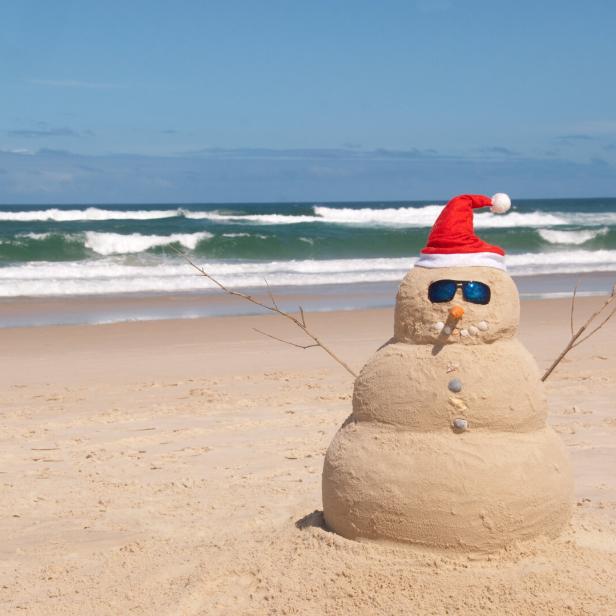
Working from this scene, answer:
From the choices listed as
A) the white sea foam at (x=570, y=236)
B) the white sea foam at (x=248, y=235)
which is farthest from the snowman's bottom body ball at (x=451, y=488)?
the white sea foam at (x=570, y=236)

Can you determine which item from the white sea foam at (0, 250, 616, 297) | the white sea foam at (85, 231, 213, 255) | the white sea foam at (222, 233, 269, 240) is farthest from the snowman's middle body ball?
the white sea foam at (222, 233, 269, 240)

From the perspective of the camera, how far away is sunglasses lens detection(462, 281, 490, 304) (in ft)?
14.3

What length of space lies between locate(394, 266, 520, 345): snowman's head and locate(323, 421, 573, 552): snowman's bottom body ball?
0.45 meters

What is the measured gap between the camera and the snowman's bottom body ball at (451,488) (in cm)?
418

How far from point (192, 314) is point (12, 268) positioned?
11.1m

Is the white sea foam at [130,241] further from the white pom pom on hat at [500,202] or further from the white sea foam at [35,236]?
the white pom pom on hat at [500,202]

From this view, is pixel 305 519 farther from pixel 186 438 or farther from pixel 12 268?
pixel 12 268

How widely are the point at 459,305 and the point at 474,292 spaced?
91mm

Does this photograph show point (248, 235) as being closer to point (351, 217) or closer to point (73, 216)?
point (73, 216)

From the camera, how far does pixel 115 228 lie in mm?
35812

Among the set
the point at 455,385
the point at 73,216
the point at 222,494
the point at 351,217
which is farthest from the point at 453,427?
the point at 351,217

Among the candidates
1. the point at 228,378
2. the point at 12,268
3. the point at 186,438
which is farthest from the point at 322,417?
the point at 12,268

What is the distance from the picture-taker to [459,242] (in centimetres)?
446

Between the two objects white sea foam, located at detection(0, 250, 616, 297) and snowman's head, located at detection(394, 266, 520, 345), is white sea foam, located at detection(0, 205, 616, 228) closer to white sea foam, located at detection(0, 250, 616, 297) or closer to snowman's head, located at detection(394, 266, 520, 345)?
white sea foam, located at detection(0, 250, 616, 297)
